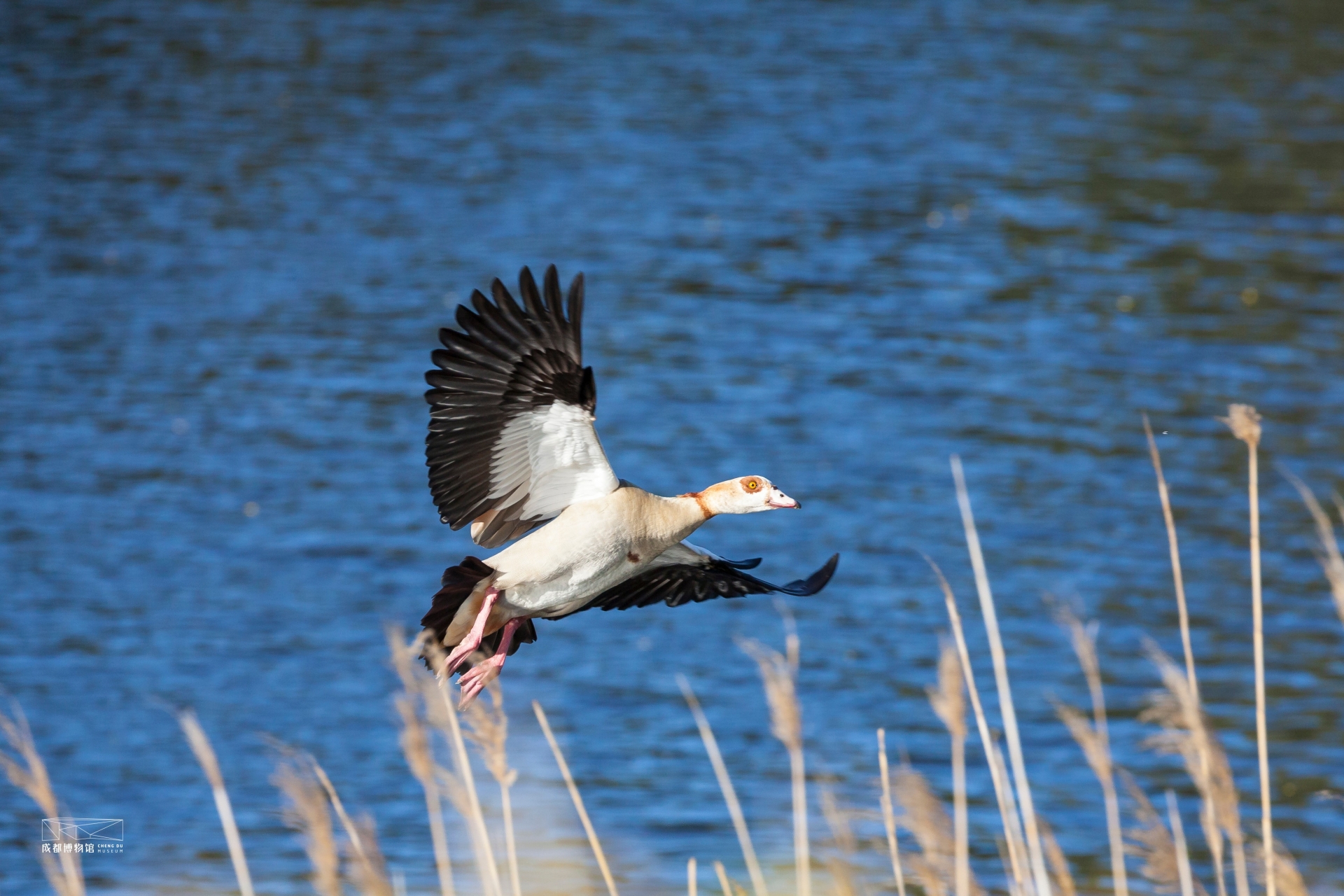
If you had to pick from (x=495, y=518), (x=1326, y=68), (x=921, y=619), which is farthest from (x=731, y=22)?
(x=495, y=518)

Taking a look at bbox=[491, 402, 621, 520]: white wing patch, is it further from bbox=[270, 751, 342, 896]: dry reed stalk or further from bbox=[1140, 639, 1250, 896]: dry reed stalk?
bbox=[1140, 639, 1250, 896]: dry reed stalk

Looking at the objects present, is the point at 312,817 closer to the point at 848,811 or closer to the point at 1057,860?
the point at 848,811

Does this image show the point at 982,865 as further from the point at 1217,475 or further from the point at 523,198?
the point at 523,198

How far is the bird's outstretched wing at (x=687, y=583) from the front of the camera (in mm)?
5039

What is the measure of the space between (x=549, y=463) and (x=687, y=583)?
79cm

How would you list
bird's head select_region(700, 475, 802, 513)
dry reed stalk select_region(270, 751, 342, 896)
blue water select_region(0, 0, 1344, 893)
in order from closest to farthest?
dry reed stalk select_region(270, 751, 342, 896), bird's head select_region(700, 475, 802, 513), blue water select_region(0, 0, 1344, 893)

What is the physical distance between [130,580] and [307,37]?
72.5ft

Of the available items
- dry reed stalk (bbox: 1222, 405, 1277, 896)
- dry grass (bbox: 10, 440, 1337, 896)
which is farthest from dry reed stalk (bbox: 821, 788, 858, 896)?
dry reed stalk (bbox: 1222, 405, 1277, 896)

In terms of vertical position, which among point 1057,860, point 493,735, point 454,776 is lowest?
point 1057,860

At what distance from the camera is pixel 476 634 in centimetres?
453

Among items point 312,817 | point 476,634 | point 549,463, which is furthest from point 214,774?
point 549,463

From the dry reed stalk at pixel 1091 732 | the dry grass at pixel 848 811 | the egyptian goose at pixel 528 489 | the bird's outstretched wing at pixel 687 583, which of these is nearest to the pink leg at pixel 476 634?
the egyptian goose at pixel 528 489

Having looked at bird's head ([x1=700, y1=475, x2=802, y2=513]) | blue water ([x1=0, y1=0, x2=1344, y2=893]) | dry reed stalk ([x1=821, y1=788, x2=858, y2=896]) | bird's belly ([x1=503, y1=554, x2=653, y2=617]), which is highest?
bird's head ([x1=700, y1=475, x2=802, y2=513])

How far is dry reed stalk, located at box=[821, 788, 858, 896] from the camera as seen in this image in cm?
391
